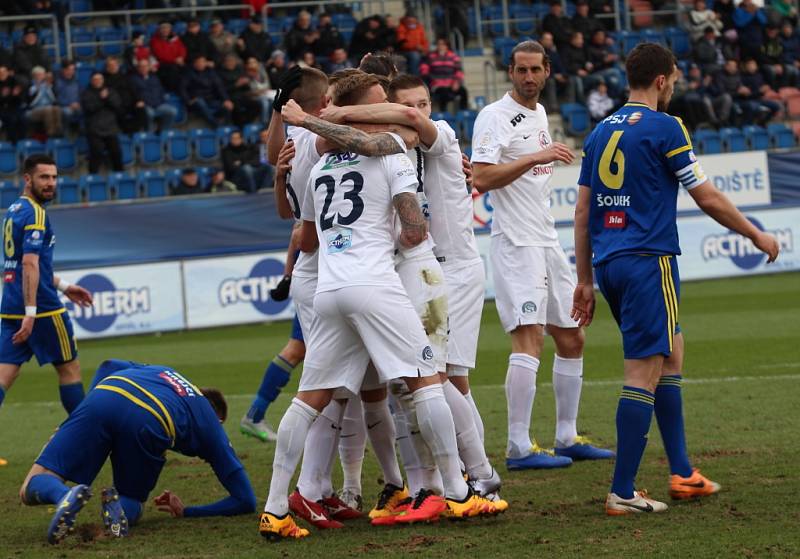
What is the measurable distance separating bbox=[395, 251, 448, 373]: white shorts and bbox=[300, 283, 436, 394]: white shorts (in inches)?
7.6

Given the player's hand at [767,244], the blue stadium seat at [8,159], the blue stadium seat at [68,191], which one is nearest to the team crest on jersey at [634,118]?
the player's hand at [767,244]

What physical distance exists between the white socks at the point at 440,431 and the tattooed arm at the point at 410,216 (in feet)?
2.34

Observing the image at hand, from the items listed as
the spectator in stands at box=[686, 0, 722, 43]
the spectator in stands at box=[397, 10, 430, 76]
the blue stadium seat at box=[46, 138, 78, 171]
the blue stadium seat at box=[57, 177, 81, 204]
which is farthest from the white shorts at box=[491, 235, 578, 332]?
the spectator in stands at box=[686, 0, 722, 43]

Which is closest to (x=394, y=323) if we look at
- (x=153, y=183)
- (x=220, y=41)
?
(x=153, y=183)

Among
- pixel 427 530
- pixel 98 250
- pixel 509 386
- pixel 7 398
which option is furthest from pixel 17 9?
pixel 427 530

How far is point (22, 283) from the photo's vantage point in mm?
9383

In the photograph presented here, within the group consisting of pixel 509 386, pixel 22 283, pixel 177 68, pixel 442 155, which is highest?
pixel 177 68

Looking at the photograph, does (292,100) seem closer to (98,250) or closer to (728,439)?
(728,439)

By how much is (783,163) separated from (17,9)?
46.8 ft

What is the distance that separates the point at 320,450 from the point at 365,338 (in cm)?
83

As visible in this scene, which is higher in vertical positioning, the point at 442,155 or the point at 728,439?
the point at 442,155

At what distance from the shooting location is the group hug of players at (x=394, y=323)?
584cm

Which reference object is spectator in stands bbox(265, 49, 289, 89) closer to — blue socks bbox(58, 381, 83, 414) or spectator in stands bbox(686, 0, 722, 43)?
spectator in stands bbox(686, 0, 722, 43)

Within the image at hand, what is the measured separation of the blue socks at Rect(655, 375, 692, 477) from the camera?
634 centimetres
